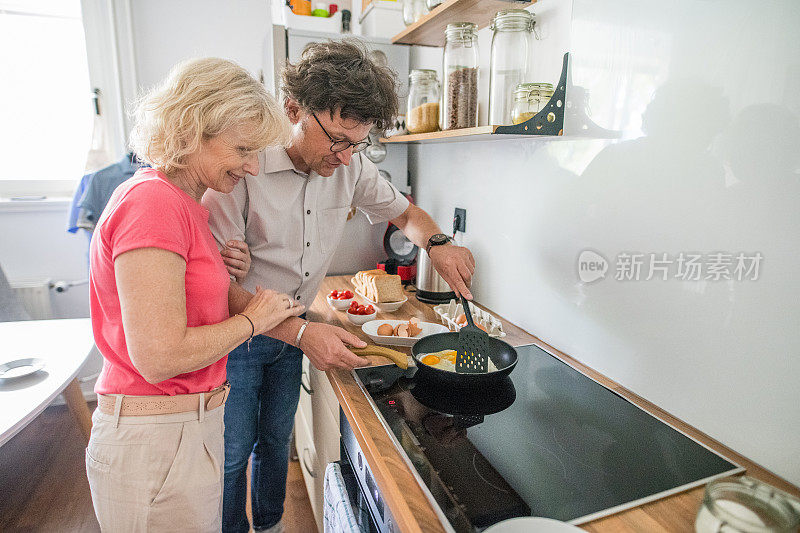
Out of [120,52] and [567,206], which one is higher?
[120,52]

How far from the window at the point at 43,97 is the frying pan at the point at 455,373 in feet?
8.65

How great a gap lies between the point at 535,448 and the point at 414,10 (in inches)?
58.8

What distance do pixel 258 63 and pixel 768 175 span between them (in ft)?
9.38

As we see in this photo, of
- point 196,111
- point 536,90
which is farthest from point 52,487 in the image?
point 536,90

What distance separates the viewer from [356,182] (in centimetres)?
158

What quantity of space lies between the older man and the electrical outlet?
0.26m

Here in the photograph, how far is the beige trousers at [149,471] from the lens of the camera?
943mm

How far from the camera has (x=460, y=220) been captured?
191 centimetres

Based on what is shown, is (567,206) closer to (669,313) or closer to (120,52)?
(669,313)

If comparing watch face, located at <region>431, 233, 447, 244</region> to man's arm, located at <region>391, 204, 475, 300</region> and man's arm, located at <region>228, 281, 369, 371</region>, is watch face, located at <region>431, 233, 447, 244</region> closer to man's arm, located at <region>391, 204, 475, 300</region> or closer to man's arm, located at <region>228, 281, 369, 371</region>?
man's arm, located at <region>391, 204, 475, 300</region>

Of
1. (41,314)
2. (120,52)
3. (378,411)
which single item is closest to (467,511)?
(378,411)

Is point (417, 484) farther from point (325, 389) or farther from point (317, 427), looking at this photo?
point (317, 427)

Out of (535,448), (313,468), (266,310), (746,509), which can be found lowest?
(313,468)
